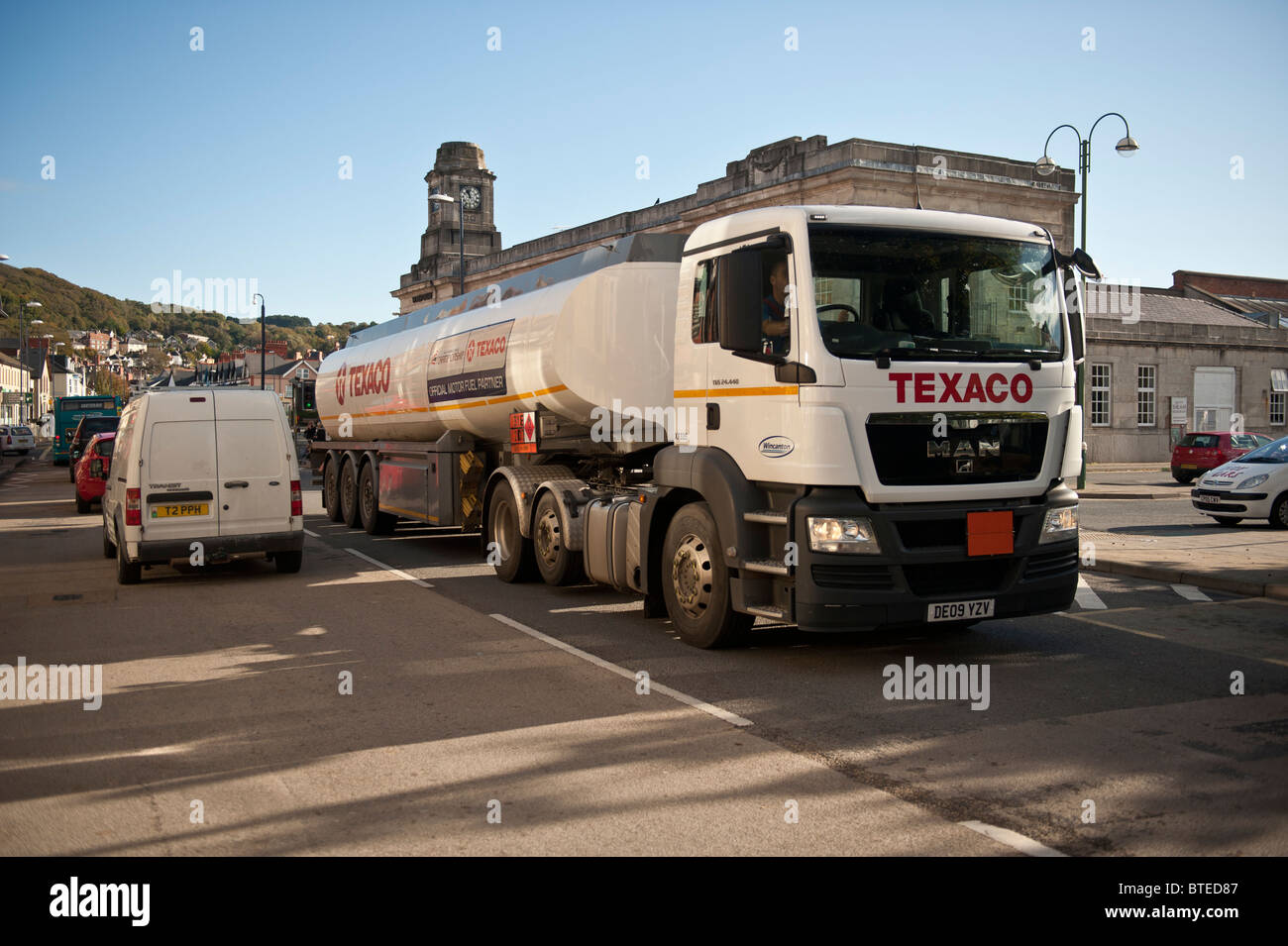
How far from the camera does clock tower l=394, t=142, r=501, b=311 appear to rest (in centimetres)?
7756

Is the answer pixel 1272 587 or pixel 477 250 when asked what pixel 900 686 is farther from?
pixel 477 250

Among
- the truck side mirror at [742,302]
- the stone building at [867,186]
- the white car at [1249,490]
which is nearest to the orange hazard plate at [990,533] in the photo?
the truck side mirror at [742,302]

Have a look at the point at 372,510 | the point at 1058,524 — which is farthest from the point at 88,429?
the point at 1058,524

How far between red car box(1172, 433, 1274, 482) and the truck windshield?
28709mm

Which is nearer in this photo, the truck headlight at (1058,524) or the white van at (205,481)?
the truck headlight at (1058,524)

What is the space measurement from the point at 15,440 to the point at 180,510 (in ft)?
179

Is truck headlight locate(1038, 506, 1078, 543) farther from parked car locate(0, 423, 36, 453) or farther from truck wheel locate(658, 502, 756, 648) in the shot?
parked car locate(0, 423, 36, 453)

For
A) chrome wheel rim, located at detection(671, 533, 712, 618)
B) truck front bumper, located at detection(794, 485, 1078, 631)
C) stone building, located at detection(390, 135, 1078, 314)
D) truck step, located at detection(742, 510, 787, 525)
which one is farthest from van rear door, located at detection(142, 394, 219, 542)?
stone building, located at detection(390, 135, 1078, 314)

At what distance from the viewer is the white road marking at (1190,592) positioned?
11266 mm

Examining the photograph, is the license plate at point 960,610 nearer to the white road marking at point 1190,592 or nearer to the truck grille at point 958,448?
the truck grille at point 958,448

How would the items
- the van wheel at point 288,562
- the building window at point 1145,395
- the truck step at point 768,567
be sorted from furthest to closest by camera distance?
the building window at point 1145,395 → the van wheel at point 288,562 → the truck step at point 768,567

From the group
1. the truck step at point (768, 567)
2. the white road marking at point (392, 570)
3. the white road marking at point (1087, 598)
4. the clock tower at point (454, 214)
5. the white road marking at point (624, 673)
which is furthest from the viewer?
the clock tower at point (454, 214)

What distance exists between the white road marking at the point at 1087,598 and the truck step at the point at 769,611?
4.04 metres

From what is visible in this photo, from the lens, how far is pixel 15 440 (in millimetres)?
59406
